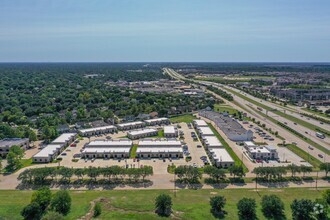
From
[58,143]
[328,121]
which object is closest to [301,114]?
[328,121]

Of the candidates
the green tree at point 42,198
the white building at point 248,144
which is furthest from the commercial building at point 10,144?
the white building at point 248,144

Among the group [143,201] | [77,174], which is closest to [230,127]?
[143,201]

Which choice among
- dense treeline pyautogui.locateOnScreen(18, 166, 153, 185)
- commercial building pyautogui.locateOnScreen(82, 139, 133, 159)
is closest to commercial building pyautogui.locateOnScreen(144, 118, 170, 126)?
commercial building pyautogui.locateOnScreen(82, 139, 133, 159)

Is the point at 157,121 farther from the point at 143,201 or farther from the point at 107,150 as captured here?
the point at 143,201

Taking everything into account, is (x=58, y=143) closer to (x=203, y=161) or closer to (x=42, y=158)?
(x=42, y=158)

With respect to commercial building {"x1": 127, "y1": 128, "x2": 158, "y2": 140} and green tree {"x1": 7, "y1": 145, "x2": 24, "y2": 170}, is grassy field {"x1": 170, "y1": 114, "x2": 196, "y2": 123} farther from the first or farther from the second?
green tree {"x1": 7, "y1": 145, "x2": 24, "y2": 170}

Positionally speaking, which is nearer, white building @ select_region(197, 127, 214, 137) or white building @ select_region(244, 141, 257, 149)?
white building @ select_region(244, 141, 257, 149)
